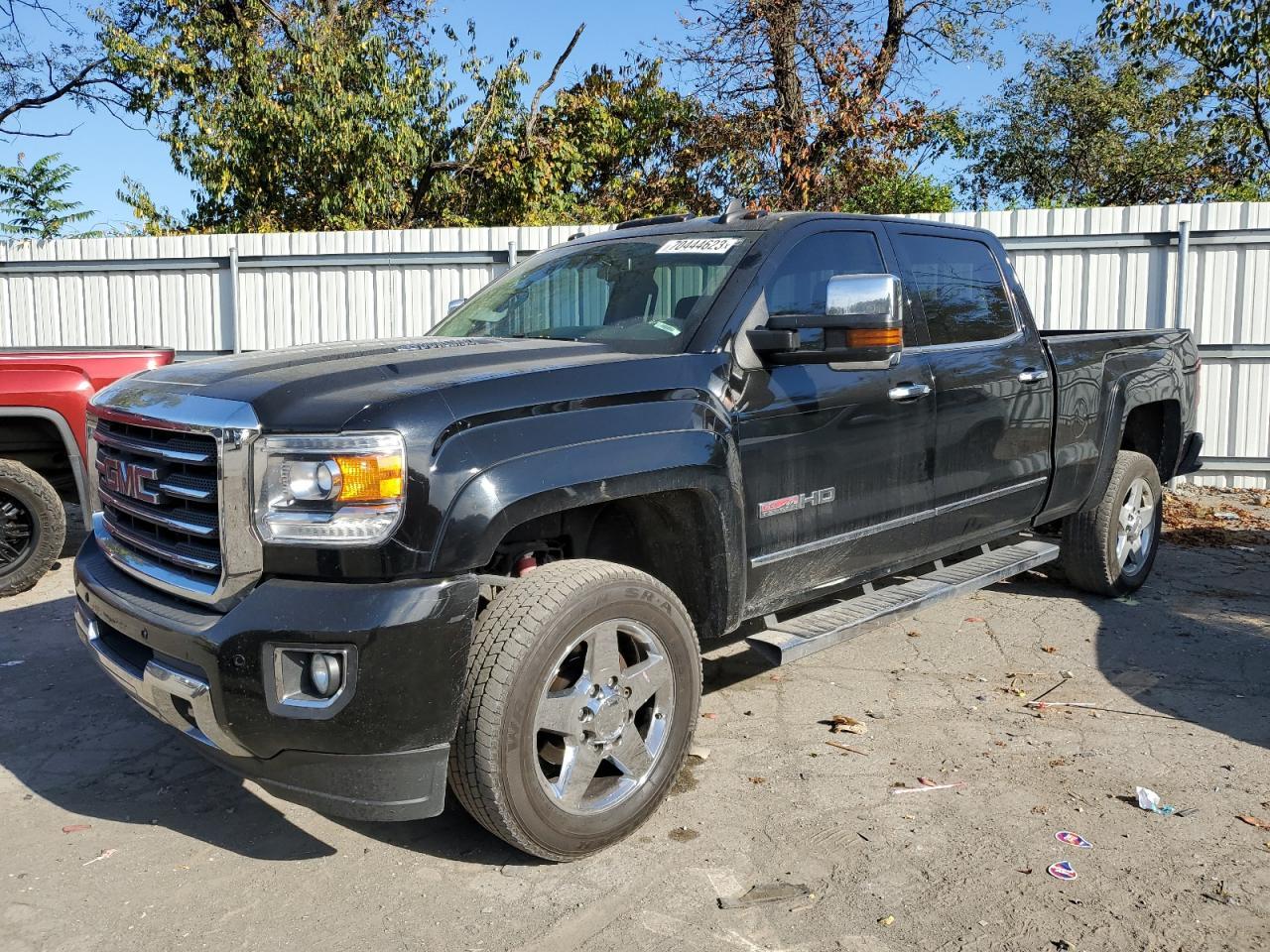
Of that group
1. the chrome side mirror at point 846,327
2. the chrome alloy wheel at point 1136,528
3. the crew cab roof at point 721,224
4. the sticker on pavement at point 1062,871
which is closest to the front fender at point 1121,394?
the chrome alloy wheel at point 1136,528

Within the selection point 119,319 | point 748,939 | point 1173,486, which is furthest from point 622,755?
point 119,319

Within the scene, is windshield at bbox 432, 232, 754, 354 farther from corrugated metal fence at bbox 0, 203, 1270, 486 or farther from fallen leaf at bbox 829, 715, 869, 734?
corrugated metal fence at bbox 0, 203, 1270, 486

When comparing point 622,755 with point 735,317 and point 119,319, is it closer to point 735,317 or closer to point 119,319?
point 735,317

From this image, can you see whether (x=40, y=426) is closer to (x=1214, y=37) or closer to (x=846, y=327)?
(x=846, y=327)

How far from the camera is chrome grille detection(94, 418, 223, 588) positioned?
2977 mm

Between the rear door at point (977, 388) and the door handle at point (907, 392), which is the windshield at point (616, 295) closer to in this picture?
the door handle at point (907, 392)

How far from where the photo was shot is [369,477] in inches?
109

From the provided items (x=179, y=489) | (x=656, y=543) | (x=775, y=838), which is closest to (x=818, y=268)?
(x=656, y=543)

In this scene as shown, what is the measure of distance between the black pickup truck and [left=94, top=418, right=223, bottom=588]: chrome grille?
0.05ft

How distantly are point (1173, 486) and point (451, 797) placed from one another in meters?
8.53

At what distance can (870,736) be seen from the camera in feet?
14.0

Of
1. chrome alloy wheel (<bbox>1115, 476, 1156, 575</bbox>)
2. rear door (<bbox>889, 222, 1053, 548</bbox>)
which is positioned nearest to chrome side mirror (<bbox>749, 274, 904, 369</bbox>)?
rear door (<bbox>889, 222, 1053, 548</bbox>)

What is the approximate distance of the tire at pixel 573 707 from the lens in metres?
2.93

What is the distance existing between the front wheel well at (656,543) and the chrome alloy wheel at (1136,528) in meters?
3.51
